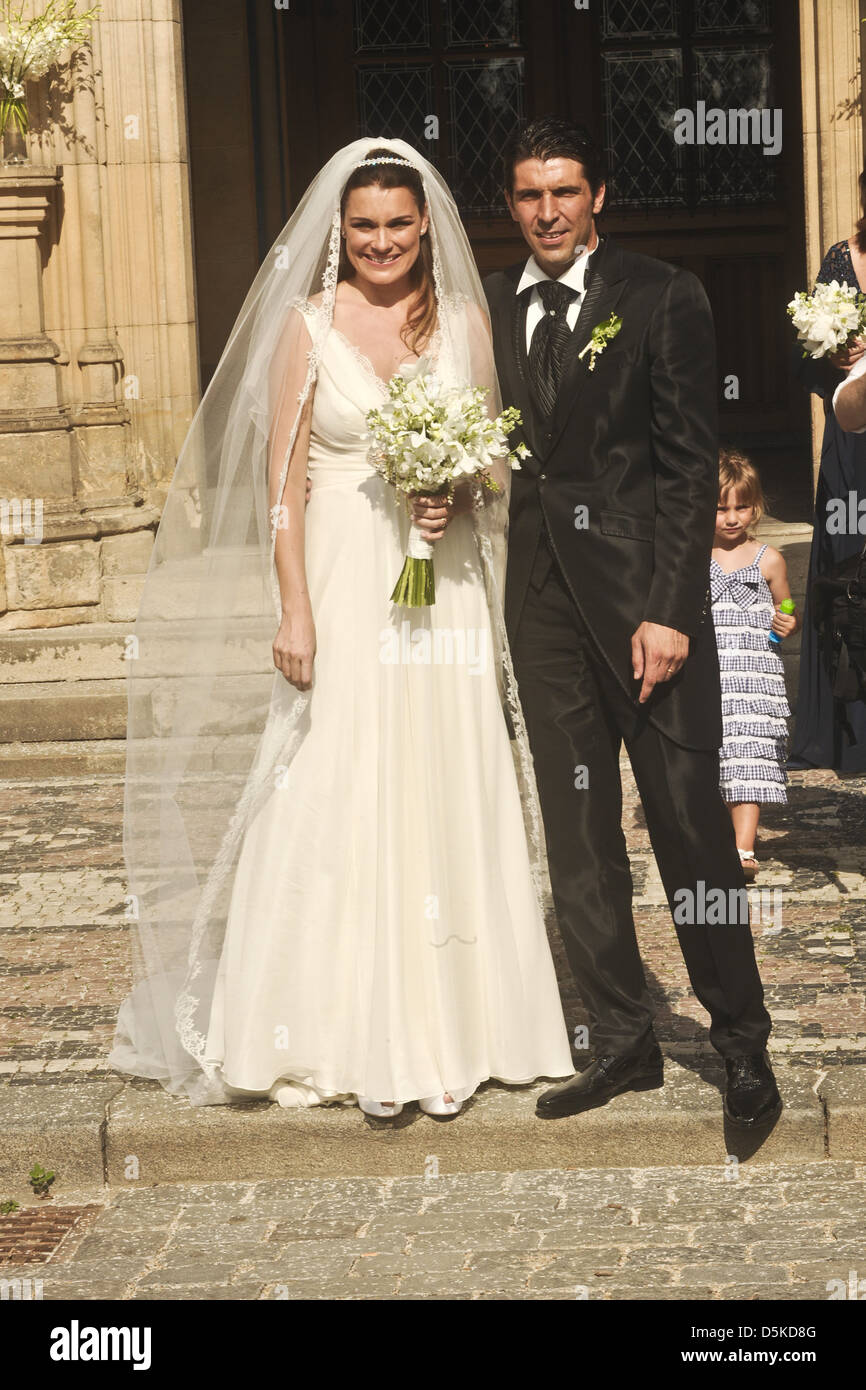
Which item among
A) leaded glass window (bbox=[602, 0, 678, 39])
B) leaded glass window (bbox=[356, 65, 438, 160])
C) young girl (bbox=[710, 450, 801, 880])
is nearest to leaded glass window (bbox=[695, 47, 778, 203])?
leaded glass window (bbox=[602, 0, 678, 39])

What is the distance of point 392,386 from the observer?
4367 millimetres

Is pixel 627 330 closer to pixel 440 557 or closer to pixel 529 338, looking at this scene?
pixel 529 338

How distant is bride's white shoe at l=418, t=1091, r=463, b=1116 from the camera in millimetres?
4551

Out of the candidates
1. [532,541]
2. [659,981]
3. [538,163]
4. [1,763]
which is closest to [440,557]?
[532,541]

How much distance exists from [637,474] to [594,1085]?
4.84ft

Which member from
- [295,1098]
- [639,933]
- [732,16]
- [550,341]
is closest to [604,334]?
[550,341]

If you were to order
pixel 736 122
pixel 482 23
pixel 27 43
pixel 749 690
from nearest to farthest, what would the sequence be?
pixel 749 690 → pixel 27 43 → pixel 482 23 → pixel 736 122

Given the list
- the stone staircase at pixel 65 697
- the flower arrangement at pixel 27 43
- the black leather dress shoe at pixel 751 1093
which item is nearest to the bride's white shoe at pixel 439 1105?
the black leather dress shoe at pixel 751 1093

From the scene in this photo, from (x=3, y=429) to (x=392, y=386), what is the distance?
5.96 m

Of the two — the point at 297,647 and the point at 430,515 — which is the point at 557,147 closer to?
the point at 430,515

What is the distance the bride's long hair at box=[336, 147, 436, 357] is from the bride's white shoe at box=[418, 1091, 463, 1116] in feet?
5.94

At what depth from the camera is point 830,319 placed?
5.78 metres

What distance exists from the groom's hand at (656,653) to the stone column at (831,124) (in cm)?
554

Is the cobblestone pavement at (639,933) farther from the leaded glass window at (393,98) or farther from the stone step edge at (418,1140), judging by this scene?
the leaded glass window at (393,98)
